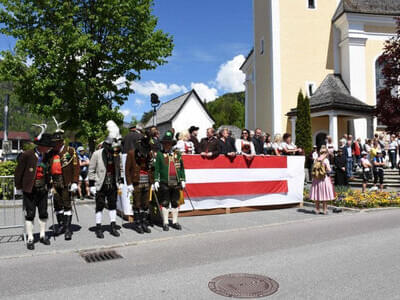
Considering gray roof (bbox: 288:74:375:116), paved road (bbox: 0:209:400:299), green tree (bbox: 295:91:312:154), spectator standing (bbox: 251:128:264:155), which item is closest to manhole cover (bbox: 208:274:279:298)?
paved road (bbox: 0:209:400:299)

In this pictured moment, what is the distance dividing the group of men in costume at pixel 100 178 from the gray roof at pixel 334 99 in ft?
59.1

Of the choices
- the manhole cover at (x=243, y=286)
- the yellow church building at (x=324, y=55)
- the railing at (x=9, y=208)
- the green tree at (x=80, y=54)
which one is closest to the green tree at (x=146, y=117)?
the yellow church building at (x=324, y=55)

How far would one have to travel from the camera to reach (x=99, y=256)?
19.1ft

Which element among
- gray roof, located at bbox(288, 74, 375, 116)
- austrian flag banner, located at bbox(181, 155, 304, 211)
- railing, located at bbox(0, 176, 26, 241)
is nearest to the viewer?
railing, located at bbox(0, 176, 26, 241)

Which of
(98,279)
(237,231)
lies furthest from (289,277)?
(237,231)

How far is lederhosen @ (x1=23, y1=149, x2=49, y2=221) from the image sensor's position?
251 inches

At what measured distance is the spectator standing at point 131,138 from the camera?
8.69m

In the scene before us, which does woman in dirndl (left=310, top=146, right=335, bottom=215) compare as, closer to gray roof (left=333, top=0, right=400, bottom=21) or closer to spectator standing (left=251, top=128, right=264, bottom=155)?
spectator standing (left=251, top=128, right=264, bottom=155)

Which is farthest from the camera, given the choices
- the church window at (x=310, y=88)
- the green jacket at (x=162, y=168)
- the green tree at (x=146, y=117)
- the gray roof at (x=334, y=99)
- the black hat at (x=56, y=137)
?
the green tree at (x=146, y=117)

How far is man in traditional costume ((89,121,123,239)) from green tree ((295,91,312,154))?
59.1 feet

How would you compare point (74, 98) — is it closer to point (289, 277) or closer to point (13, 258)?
point (13, 258)

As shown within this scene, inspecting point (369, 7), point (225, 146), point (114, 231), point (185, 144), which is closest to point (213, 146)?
point (225, 146)

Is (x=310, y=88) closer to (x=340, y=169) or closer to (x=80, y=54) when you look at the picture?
(x=340, y=169)

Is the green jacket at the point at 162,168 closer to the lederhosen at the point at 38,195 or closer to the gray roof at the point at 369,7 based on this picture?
the lederhosen at the point at 38,195
